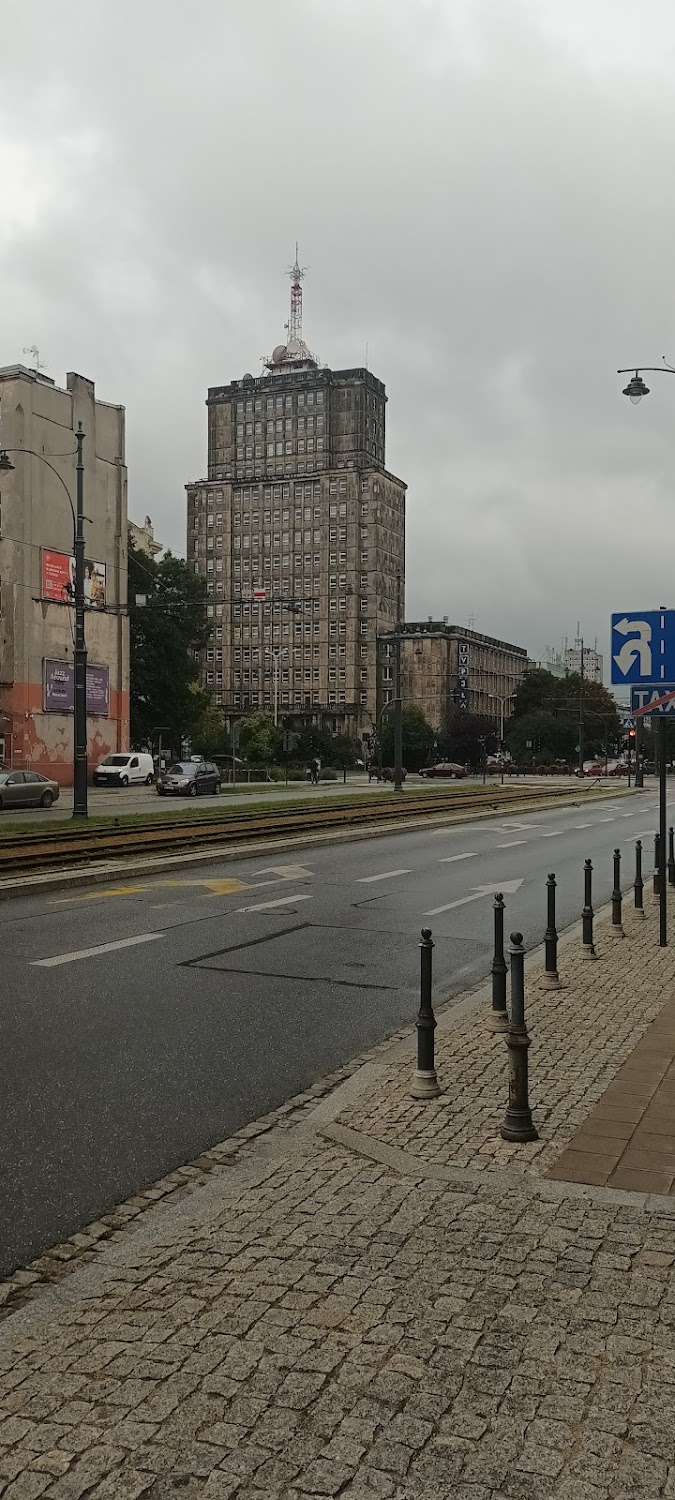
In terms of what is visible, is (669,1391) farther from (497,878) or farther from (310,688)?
(310,688)

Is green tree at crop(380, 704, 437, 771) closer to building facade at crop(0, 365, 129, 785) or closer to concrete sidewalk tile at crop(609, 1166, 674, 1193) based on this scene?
building facade at crop(0, 365, 129, 785)

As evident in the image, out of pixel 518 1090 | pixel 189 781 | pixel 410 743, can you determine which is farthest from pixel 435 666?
pixel 518 1090

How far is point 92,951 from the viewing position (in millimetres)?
10938

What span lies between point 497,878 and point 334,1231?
43.4 feet

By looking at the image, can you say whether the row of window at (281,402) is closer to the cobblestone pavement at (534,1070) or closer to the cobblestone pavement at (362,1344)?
the cobblestone pavement at (534,1070)

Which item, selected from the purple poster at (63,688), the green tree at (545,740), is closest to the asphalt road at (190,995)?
the purple poster at (63,688)

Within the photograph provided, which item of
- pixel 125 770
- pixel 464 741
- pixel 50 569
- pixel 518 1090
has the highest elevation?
pixel 50 569

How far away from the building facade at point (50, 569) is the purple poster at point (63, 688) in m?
0.05

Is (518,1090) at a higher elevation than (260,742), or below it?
below

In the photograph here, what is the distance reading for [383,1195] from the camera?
485 cm

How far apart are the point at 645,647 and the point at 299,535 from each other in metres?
151

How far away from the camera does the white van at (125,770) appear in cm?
5438

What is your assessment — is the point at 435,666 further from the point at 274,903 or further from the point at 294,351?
the point at 274,903

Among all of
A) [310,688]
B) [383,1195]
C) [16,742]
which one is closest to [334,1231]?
[383,1195]
